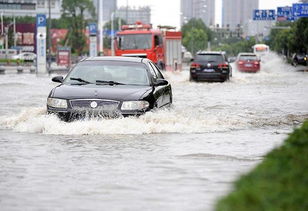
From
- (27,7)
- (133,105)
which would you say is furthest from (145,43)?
(27,7)

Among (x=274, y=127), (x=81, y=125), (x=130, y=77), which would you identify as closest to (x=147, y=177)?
(x=81, y=125)

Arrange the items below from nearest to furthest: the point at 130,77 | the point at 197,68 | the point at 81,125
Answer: the point at 81,125 → the point at 130,77 → the point at 197,68

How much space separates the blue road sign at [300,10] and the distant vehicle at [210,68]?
126 feet

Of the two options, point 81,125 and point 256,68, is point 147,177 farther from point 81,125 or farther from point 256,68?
point 256,68

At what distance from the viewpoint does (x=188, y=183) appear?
8625mm

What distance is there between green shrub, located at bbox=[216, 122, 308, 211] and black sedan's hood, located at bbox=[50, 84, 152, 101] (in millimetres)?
8907

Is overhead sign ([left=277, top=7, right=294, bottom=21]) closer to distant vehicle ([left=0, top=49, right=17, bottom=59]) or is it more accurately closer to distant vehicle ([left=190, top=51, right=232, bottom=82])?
distant vehicle ([left=0, top=49, right=17, bottom=59])

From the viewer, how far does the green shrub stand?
3840 millimetres

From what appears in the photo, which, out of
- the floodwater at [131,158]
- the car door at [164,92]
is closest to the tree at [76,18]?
the floodwater at [131,158]

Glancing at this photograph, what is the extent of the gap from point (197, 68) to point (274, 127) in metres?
23.5

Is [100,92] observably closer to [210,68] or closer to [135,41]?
[210,68]

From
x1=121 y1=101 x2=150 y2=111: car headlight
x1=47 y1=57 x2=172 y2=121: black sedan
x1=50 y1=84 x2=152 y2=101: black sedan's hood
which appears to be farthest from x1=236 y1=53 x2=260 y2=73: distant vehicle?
x1=121 y1=101 x2=150 y2=111: car headlight

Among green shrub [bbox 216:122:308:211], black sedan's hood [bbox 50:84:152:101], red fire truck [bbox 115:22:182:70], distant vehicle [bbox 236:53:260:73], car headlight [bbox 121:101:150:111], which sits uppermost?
green shrub [bbox 216:122:308:211]

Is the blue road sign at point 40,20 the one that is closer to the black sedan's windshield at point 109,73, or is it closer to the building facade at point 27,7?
the black sedan's windshield at point 109,73
